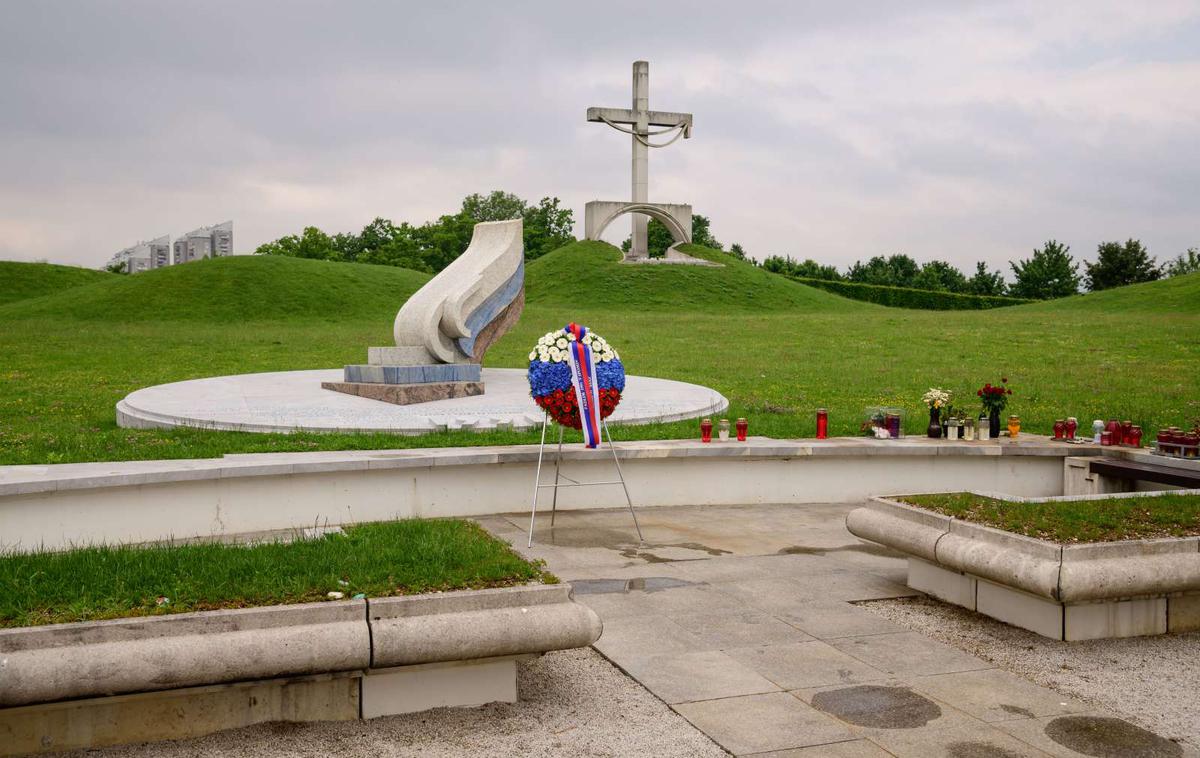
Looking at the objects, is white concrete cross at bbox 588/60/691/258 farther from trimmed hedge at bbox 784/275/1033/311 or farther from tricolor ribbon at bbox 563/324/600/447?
tricolor ribbon at bbox 563/324/600/447

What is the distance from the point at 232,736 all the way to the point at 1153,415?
1251 centimetres

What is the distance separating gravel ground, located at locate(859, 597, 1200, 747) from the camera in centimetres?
462

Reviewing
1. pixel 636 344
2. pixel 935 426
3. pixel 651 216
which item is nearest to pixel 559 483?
pixel 935 426

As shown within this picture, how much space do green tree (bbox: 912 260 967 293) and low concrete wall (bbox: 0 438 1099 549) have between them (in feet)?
187

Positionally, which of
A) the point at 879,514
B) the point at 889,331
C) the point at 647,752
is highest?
the point at 889,331

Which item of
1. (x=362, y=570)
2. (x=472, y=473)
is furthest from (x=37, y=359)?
(x=362, y=570)

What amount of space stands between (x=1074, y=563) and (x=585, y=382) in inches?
147

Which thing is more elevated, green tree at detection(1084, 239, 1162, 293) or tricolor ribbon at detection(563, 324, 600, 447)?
green tree at detection(1084, 239, 1162, 293)

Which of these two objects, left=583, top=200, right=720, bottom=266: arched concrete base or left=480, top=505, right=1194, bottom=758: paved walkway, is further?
left=583, top=200, right=720, bottom=266: arched concrete base

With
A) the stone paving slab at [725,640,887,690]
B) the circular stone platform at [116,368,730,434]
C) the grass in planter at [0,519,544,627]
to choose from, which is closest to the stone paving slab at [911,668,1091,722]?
the stone paving slab at [725,640,887,690]

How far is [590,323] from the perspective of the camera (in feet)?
103

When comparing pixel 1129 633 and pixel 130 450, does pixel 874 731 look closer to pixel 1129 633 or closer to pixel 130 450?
pixel 1129 633

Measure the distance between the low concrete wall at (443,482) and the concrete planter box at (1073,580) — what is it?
357 cm

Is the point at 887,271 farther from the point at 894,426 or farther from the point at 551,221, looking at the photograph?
the point at 894,426
